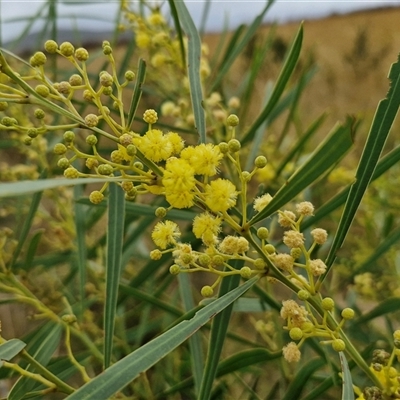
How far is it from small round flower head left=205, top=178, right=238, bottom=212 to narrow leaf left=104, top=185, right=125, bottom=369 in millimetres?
212

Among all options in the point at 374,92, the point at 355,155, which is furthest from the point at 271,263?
the point at 374,92

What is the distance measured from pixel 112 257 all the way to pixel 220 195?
0.24m

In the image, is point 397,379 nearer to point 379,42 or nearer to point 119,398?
point 119,398

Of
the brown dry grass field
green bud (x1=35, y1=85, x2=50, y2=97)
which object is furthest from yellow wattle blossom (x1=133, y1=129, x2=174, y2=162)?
the brown dry grass field

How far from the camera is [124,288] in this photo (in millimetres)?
835

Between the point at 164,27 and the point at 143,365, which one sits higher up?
the point at 164,27

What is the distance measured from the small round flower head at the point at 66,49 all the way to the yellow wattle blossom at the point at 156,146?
13cm

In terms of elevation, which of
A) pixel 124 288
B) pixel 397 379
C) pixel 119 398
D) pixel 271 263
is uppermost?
pixel 271 263

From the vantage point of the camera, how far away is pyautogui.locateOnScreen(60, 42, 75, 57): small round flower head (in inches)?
19.7

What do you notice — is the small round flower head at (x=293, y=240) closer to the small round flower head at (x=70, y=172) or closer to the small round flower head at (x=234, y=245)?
the small round flower head at (x=234, y=245)

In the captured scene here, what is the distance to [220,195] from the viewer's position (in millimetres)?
446

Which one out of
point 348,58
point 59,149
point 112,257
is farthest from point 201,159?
point 348,58

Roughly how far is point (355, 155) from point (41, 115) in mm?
3107

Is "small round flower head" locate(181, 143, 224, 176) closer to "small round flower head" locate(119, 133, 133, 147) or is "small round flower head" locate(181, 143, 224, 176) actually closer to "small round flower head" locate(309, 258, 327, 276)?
"small round flower head" locate(119, 133, 133, 147)
